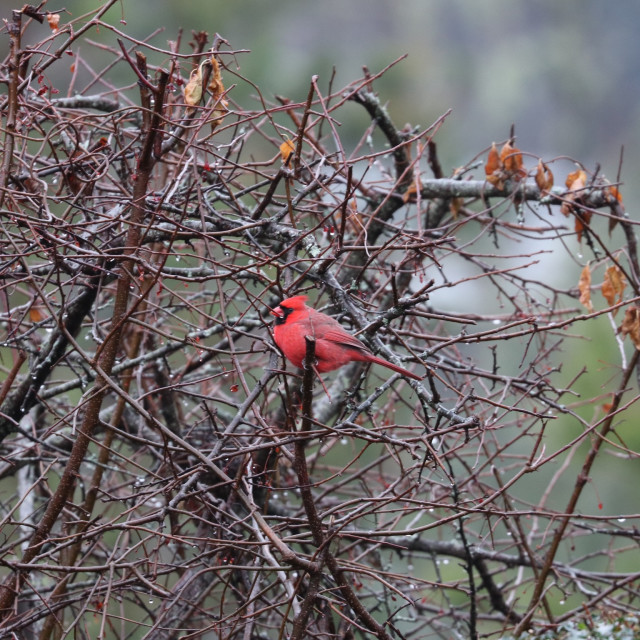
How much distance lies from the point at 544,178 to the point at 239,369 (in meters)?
2.17

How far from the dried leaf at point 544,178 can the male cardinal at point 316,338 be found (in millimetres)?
1428

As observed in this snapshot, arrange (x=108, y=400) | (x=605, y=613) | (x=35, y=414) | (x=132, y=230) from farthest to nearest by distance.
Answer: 1. (x=108, y=400)
2. (x=35, y=414)
3. (x=605, y=613)
4. (x=132, y=230)

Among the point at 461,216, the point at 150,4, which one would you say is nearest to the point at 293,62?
the point at 150,4

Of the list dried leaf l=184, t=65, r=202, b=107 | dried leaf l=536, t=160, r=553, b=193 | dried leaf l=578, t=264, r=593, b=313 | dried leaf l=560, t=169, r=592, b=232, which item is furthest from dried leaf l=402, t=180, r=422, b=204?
dried leaf l=184, t=65, r=202, b=107

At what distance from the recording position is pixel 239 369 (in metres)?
2.76

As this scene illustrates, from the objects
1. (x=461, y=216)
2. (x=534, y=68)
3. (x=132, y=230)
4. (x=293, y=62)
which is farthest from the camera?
(x=534, y=68)

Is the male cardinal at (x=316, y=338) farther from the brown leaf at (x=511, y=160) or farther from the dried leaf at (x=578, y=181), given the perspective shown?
the dried leaf at (x=578, y=181)

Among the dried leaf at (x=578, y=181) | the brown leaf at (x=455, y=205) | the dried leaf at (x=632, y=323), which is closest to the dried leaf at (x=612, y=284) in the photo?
the dried leaf at (x=632, y=323)

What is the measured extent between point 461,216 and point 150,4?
9901mm

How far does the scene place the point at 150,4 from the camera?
13094 mm

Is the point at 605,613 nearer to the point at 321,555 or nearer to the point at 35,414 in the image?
the point at 321,555

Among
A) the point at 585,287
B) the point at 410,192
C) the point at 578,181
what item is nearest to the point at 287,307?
the point at 410,192

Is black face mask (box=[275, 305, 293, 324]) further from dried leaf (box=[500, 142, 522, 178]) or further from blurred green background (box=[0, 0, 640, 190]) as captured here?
blurred green background (box=[0, 0, 640, 190])

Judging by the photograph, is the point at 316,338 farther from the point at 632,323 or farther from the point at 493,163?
the point at 493,163
